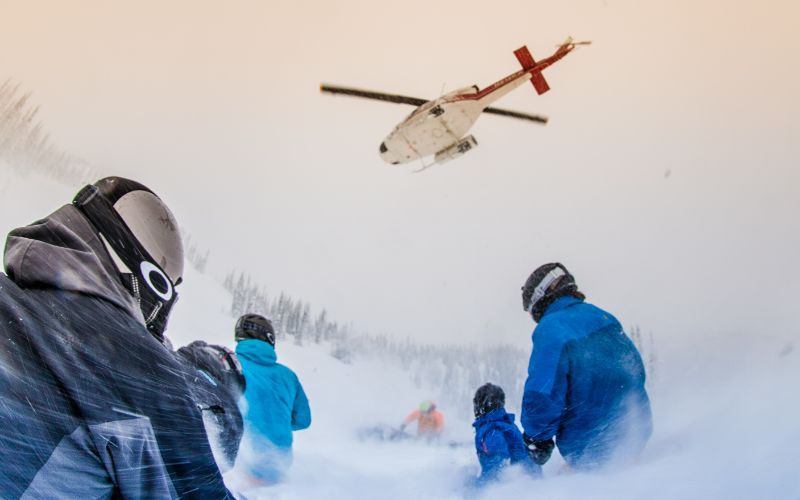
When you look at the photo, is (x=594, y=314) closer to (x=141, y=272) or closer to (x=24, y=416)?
(x=141, y=272)

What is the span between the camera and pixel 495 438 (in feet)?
10.4

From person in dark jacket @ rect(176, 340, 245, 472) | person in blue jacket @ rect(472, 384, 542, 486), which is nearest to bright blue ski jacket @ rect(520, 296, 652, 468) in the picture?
person in blue jacket @ rect(472, 384, 542, 486)

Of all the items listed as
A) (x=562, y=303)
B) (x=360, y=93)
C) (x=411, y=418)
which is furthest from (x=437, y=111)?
(x=562, y=303)

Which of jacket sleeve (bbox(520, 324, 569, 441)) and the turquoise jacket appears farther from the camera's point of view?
the turquoise jacket

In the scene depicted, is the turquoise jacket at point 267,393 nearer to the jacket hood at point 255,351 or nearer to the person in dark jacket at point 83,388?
the jacket hood at point 255,351

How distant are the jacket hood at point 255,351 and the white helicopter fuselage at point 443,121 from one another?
10.4 m

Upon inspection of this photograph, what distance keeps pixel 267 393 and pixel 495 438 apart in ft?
5.63

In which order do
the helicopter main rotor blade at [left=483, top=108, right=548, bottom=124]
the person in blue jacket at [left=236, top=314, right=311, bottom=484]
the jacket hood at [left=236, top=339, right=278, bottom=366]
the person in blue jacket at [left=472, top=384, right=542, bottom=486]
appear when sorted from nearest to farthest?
the person in blue jacket at [left=472, top=384, right=542, bottom=486]
the person in blue jacket at [left=236, top=314, right=311, bottom=484]
the jacket hood at [left=236, top=339, right=278, bottom=366]
the helicopter main rotor blade at [left=483, top=108, right=548, bottom=124]

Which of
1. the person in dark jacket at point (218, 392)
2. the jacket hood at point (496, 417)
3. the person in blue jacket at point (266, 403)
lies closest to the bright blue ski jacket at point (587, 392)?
the jacket hood at point (496, 417)

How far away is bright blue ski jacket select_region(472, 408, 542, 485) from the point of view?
9.87 feet

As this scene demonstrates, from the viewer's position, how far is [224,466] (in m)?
2.36

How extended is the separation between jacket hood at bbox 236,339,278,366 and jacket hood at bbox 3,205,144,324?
268 cm

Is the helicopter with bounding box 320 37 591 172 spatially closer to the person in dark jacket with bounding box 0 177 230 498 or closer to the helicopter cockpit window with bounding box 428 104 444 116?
the helicopter cockpit window with bounding box 428 104 444 116

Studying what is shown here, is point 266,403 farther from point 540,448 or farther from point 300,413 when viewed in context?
point 540,448
